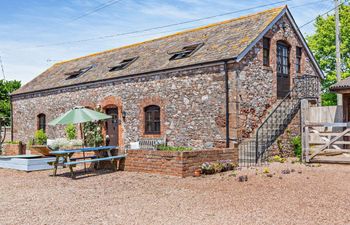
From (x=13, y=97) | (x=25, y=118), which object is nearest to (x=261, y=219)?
(x=25, y=118)

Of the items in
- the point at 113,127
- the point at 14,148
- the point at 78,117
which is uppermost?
the point at 78,117

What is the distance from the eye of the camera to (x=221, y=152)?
450 inches

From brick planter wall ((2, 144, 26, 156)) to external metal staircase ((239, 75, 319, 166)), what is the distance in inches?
432

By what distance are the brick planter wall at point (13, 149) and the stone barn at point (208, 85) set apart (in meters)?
2.72

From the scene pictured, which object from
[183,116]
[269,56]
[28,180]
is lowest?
[28,180]

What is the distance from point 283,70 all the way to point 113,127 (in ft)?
27.1

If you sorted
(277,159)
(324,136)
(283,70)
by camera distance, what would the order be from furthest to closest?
(283,70)
(324,136)
(277,159)

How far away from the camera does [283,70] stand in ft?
52.6

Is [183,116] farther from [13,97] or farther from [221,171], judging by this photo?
[13,97]

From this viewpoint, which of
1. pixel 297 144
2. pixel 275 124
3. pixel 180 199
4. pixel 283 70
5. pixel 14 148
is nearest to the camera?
pixel 180 199

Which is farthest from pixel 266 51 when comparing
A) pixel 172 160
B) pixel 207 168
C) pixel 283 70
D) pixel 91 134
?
pixel 91 134

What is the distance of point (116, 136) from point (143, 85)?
309 cm

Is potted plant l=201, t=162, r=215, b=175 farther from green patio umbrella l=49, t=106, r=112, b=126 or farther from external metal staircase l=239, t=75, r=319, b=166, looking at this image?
green patio umbrella l=49, t=106, r=112, b=126

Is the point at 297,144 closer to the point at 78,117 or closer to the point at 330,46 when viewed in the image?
the point at 78,117
